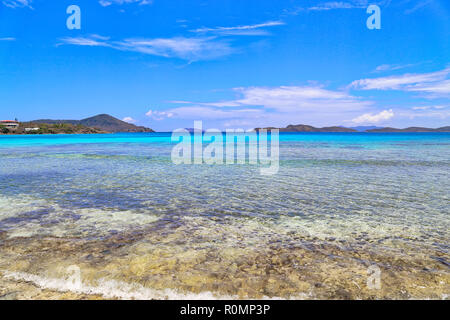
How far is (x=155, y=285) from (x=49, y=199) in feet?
28.1

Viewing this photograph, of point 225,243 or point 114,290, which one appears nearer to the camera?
point 114,290

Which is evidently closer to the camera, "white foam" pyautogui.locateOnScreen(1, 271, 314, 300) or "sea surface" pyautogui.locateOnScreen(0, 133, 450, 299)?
"white foam" pyautogui.locateOnScreen(1, 271, 314, 300)

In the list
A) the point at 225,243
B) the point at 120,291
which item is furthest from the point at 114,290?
the point at 225,243

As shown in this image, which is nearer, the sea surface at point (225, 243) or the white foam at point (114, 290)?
the white foam at point (114, 290)

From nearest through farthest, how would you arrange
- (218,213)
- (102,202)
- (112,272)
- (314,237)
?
(112,272) → (314,237) → (218,213) → (102,202)

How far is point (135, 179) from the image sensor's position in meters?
16.0

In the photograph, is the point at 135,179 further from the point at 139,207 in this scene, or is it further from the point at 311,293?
the point at 311,293

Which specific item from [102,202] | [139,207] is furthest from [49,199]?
[139,207]

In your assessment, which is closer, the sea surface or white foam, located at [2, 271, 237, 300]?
white foam, located at [2, 271, 237, 300]

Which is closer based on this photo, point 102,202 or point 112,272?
point 112,272

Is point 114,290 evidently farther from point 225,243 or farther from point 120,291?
point 225,243
